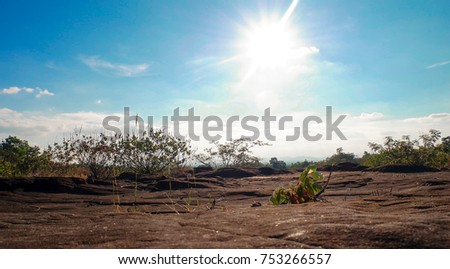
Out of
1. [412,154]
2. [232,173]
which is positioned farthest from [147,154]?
[412,154]

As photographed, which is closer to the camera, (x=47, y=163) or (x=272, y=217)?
(x=272, y=217)

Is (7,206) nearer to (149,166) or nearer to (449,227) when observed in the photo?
(449,227)

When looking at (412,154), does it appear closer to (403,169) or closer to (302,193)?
(403,169)

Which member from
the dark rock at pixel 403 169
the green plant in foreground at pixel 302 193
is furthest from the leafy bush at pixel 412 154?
the green plant in foreground at pixel 302 193

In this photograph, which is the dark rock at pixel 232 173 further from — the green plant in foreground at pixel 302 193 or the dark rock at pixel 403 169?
the green plant in foreground at pixel 302 193

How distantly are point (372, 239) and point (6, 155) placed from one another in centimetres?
1724

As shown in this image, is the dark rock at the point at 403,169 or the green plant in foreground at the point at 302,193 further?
the dark rock at the point at 403,169

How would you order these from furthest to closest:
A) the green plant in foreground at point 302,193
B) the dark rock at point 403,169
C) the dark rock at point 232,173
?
1. the dark rock at point 232,173
2. the dark rock at point 403,169
3. the green plant in foreground at point 302,193

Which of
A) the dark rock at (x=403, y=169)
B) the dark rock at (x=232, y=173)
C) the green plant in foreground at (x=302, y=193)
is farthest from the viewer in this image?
the dark rock at (x=232, y=173)

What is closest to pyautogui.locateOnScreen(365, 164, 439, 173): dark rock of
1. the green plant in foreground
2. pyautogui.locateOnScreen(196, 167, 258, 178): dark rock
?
pyautogui.locateOnScreen(196, 167, 258, 178): dark rock

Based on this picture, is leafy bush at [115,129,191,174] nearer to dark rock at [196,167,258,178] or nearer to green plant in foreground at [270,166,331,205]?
dark rock at [196,167,258,178]

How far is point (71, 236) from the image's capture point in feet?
6.95
